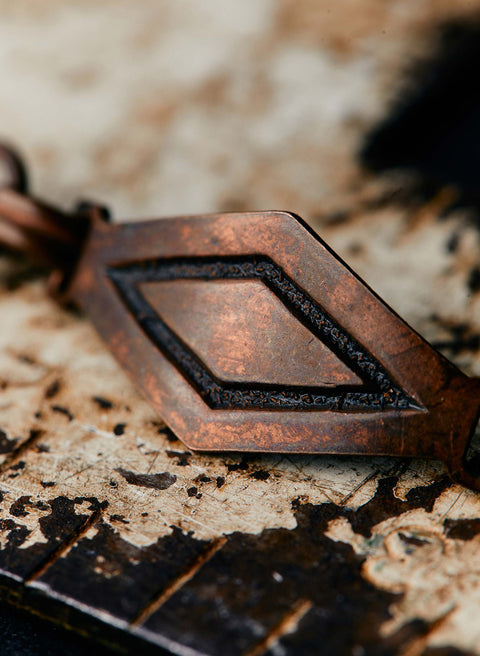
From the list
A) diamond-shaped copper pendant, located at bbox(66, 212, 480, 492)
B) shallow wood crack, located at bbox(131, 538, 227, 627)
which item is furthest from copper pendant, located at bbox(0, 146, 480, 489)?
shallow wood crack, located at bbox(131, 538, 227, 627)

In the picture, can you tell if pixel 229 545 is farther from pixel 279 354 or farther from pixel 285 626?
pixel 279 354

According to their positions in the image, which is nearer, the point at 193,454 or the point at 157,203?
the point at 193,454

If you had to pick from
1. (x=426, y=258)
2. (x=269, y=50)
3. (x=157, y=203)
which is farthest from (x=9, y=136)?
(x=426, y=258)

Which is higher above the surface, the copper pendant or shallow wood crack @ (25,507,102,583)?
the copper pendant

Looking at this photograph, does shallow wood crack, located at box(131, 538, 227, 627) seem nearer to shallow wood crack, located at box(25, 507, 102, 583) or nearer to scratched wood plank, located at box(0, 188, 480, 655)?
scratched wood plank, located at box(0, 188, 480, 655)

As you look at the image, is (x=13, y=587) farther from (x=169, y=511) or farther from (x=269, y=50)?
(x=269, y=50)

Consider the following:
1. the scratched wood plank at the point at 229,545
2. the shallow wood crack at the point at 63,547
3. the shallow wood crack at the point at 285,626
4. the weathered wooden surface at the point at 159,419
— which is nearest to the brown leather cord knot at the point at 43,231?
the weathered wooden surface at the point at 159,419

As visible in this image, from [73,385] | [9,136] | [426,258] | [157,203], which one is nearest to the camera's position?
[73,385]

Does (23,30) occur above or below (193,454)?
above
